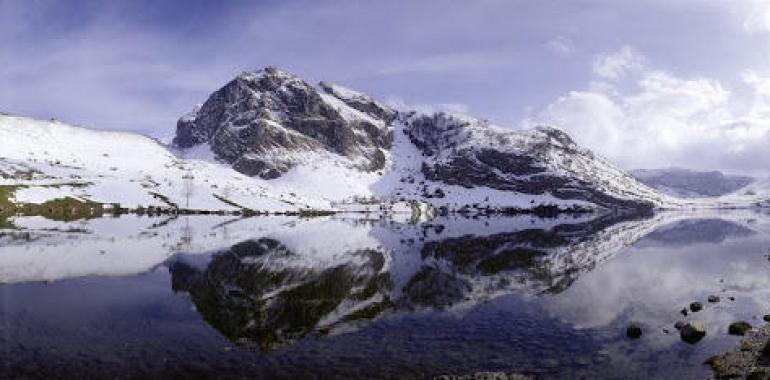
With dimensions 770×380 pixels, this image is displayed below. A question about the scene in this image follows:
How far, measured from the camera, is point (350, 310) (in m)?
57.5

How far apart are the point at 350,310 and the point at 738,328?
35819 millimetres

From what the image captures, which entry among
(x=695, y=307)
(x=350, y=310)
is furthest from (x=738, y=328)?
(x=350, y=310)

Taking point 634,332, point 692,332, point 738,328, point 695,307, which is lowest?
point 634,332

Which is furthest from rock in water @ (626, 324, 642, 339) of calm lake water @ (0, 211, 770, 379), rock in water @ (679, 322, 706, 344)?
rock in water @ (679, 322, 706, 344)

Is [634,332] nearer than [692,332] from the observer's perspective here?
No

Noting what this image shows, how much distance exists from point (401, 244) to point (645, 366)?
98.3m

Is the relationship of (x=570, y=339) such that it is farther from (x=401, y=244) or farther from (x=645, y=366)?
(x=401, y=244)

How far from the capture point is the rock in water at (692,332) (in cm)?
4697

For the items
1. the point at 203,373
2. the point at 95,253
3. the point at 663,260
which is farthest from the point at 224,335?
the point at 663,260

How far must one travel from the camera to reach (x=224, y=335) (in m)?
45.7

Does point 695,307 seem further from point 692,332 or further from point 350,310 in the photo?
point 350,310

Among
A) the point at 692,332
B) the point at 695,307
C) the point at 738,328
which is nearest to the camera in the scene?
the point at 692,332

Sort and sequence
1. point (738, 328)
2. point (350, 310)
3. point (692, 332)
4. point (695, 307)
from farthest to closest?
point (695, 307), point (350, 310), point (738, 328), point (692, 332)

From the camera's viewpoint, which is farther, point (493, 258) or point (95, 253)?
point (493, 258)
